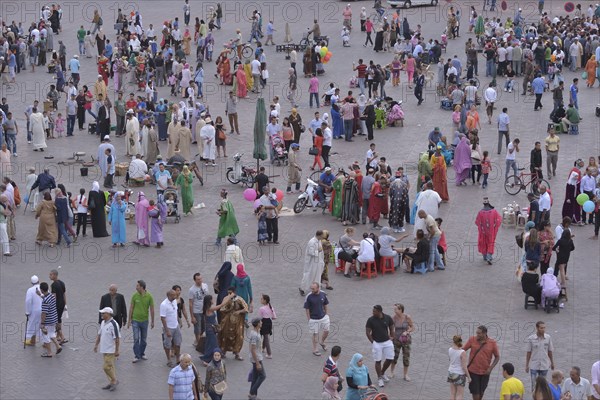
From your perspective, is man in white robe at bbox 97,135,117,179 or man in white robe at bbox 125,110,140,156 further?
man in white robe at bbox 125,110,140,156

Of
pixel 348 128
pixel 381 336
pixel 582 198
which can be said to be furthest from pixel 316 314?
pixel 348 128

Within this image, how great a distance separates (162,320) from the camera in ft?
73.3

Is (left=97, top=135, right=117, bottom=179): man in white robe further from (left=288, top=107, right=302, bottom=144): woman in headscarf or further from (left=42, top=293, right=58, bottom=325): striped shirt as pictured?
(left=42, top=293, right=58, bottom=325): striped shirt

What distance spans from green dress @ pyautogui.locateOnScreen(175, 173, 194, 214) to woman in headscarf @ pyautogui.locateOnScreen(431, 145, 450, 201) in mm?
5589

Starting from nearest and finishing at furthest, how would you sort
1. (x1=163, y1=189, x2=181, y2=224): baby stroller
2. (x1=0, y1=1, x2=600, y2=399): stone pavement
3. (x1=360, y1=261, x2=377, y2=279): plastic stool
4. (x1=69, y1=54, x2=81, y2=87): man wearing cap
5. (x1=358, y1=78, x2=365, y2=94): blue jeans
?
1. (x1=0, y1=1, x2=600, y2=399): stone pavement
2. (x1=360, y1=261, x2=377, y2=279): plastic stool
3. (x1=163, y1=189, x2=181, y2=224): baby stroller
4. (x1=358, y1=78, x2=365, y2=94): blue jeans
5. (x1=69, y1=54, x2=81, y2=87): man wearing cap

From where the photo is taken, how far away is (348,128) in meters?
37.5

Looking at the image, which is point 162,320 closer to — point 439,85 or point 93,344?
point 93,344

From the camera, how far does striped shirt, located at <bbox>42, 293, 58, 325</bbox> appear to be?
23.0 m

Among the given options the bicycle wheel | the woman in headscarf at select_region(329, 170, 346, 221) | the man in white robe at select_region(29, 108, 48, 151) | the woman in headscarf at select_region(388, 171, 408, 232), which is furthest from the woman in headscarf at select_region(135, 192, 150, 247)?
the bicycle wheel

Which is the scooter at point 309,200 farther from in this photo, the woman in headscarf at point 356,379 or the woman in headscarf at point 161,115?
the woman in headscarf at point 356,379

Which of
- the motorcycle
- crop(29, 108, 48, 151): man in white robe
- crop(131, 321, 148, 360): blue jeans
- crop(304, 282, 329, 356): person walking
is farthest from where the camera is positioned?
crop(29, 108, 48, 151): man in white robe

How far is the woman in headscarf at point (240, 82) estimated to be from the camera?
42344 mm

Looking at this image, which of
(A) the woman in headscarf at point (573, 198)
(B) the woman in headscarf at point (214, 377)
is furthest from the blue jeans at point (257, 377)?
(A) the woman in headscarf at point (573, 198)

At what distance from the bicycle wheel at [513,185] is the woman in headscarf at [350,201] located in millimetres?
4483
